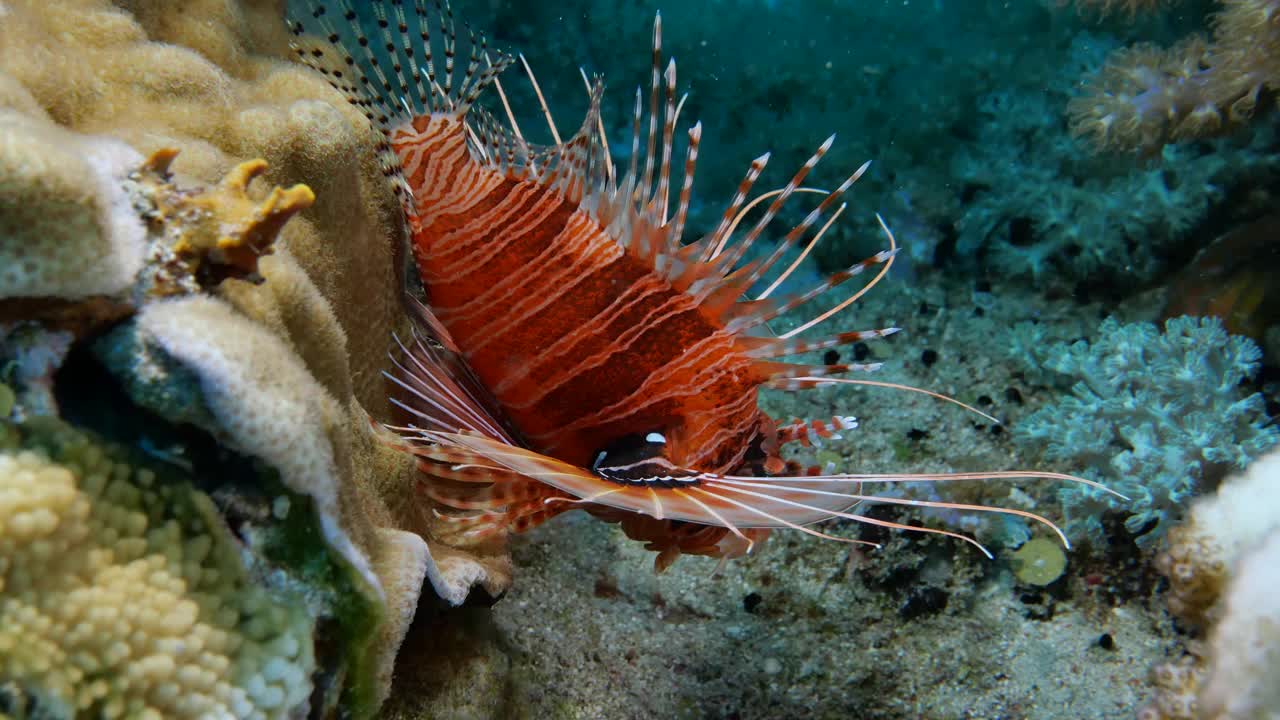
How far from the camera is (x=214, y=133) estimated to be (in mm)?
1924

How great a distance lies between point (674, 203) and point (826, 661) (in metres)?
4.62

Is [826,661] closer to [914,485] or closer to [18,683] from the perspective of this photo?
[914,485]

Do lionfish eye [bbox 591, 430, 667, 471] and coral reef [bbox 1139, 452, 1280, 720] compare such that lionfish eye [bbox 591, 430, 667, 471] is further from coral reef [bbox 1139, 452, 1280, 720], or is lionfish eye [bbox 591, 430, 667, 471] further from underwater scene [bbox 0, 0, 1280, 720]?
coral reef [bbox 1139, 452, 1280, 720]

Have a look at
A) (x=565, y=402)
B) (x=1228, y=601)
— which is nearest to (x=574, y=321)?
(x=565, y=402)

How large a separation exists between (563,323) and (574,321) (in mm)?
37

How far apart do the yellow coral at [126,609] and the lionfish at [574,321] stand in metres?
0.99

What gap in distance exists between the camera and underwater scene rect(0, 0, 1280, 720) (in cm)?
125

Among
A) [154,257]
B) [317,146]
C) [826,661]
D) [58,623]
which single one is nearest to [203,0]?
[317,146]

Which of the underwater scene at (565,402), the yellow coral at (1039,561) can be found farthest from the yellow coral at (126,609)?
the yellow coral at (1039,561)

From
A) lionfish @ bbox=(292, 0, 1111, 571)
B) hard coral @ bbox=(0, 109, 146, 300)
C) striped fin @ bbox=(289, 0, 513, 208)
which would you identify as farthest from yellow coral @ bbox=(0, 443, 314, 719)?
striped fin @ bbox=(289, 0, 513, 208)

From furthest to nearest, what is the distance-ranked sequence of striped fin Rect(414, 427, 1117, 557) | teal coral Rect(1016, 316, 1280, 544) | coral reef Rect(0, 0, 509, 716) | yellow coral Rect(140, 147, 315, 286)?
teal coral Rect(1016, 316, 1280, 544) < striped fin Rect(414, 427, 1117, 557) < yellow coral Rect(140, 147, 315, 286) < coral reef Rect(0, 0, 509, 716)

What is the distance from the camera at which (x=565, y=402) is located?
2.52m

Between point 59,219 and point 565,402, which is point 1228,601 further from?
point 59,219

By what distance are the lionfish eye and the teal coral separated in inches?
77.6
